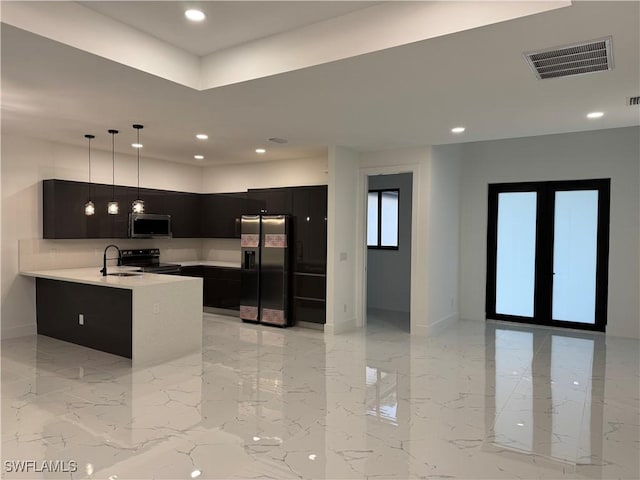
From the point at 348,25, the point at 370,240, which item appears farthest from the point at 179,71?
the point at 370,240

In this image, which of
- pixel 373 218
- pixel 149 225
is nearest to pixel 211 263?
pixel 149 225

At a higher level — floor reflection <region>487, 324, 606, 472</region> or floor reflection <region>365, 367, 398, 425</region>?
floor reflection <region>365, 367, 398, 425</region>

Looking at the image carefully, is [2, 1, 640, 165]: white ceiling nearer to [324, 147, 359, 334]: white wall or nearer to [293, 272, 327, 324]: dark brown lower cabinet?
[324, 147, 359, 334]: white wall

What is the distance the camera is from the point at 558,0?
232 centimetres

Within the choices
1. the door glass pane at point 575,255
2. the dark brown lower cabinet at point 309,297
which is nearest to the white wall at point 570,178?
the door glass pane at point 575,255

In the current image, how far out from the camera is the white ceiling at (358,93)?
8.96ft

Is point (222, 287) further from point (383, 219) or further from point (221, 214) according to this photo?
point (383, 219)

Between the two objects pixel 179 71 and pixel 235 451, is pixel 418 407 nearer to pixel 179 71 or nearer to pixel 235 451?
pixel 235 451

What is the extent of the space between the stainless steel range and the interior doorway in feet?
11.6

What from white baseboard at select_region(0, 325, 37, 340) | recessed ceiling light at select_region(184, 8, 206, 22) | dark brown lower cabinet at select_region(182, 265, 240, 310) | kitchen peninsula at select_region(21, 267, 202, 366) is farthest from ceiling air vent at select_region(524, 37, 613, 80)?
white baseboard at select_region(0, 325, 37, 340)

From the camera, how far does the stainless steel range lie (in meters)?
6.85

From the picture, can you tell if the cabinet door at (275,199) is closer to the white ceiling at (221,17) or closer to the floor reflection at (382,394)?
the floor reflection at (382,394)

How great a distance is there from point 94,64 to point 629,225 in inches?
264

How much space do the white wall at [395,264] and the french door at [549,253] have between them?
1.42 m
